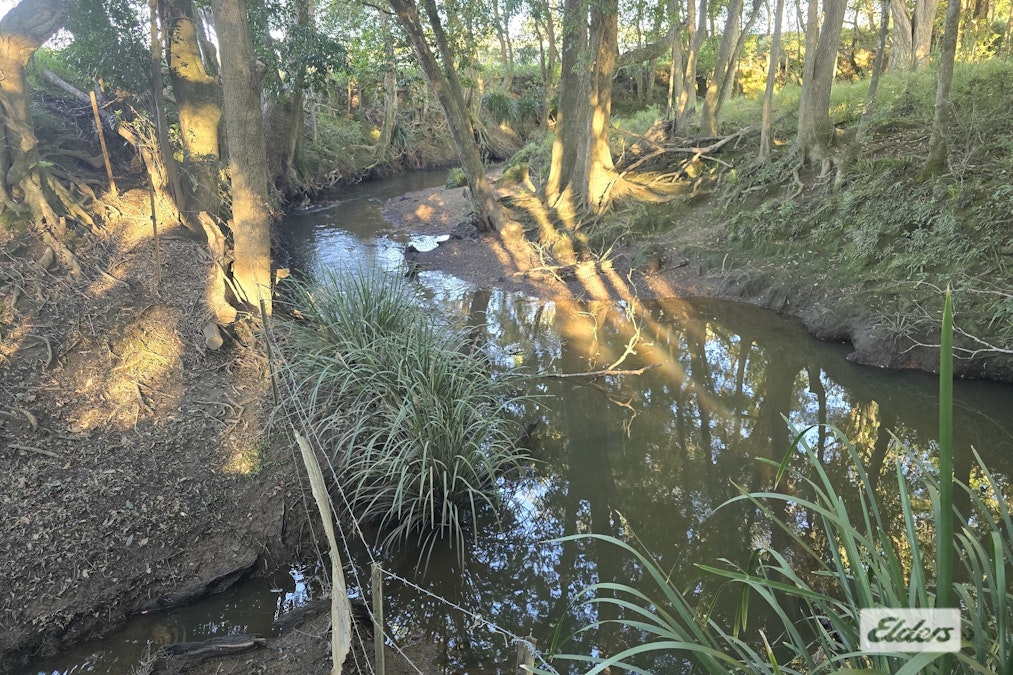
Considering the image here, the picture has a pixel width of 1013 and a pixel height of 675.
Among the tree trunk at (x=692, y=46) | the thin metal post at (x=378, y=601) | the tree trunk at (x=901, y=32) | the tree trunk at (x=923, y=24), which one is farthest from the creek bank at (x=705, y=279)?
the tree trunk at (x=901, y=32)

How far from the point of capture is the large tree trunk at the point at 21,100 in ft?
19.9

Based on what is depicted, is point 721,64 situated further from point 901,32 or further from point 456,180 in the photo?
point 456,180

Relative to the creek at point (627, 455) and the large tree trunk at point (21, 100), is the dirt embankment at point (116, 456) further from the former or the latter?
the large tree trunk at point (21, 100)

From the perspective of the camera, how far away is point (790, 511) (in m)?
3.82

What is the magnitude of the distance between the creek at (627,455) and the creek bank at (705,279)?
207 mm

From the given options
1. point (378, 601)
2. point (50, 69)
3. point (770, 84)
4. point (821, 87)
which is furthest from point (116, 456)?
point (770, 84)

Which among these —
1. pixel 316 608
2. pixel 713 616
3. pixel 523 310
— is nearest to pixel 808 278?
pixel 523 310


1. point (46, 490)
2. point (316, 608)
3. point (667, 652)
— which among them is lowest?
point (667, 652)

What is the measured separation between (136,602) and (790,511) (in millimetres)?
3762

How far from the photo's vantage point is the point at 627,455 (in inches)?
186

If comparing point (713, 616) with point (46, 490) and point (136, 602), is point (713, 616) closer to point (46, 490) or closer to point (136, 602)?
point (136, 602)

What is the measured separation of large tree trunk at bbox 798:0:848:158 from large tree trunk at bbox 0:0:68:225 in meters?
9.03

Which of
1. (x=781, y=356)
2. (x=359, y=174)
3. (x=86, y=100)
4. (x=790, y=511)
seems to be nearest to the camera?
(x=790, y=511)

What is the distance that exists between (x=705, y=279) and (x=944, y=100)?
3241 mm
